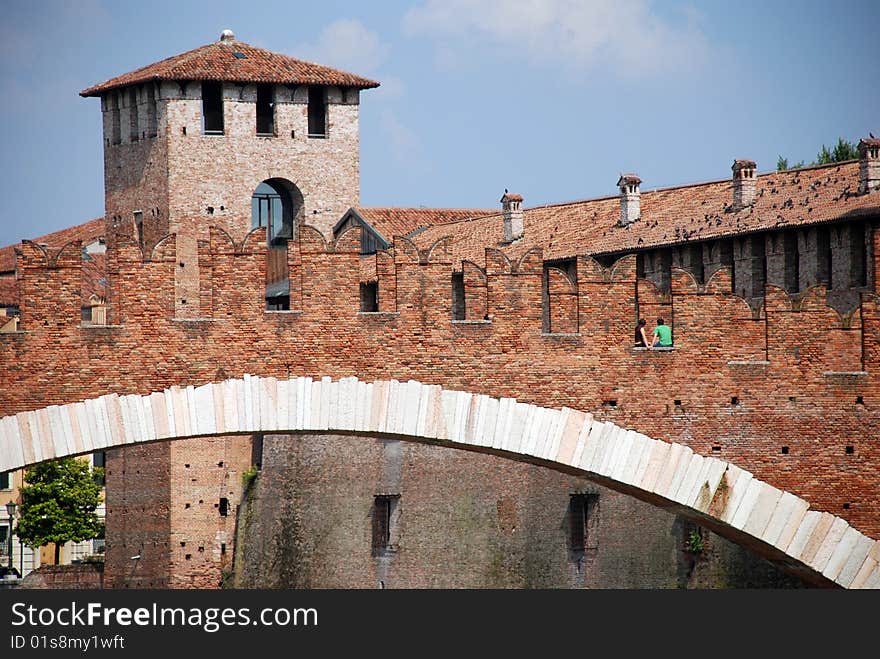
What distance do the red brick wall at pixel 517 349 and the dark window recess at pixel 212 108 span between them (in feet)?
94.0

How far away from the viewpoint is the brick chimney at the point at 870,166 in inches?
1422

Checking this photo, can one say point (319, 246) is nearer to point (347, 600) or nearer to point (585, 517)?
point (347, 600)

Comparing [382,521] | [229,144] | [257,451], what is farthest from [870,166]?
[229,144]

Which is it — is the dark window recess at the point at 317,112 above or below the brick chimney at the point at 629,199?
above

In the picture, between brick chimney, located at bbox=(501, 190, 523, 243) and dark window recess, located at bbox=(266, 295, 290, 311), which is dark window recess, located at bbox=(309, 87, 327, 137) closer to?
brick chimney, located at bbox=(501, 190, 523, 243)

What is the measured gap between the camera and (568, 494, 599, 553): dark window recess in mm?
38219

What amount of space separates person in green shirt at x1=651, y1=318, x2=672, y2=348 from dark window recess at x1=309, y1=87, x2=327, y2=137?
2882 cm

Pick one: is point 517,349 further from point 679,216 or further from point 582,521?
point 679,216

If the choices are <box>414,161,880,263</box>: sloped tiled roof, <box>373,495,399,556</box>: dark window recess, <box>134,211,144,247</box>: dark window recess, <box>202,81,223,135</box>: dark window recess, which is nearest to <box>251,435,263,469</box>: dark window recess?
<box>373,495,399,556</box>: dark window recess

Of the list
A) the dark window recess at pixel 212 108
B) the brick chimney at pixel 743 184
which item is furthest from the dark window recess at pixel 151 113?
the brick chimney at pixel 743 184

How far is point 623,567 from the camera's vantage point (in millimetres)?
37438

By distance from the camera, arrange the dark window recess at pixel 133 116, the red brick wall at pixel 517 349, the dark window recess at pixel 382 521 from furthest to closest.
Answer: the dark window recess at pixel 133 116, the dark window recess at pixel 382 521, the red brick wall at pixel 517 349

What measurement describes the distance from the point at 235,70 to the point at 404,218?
4.98 meters

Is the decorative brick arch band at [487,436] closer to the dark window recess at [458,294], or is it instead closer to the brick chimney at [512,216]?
the dark window recess at [458,294]
